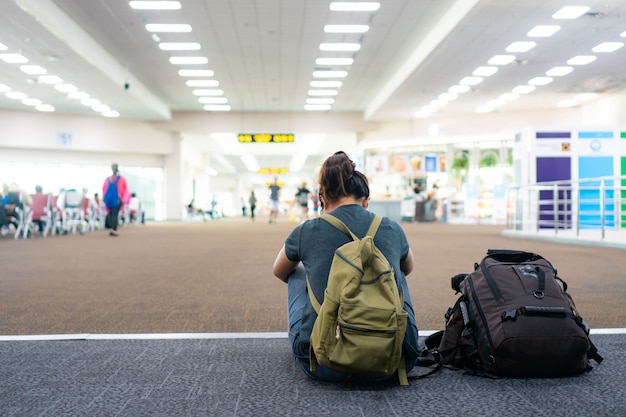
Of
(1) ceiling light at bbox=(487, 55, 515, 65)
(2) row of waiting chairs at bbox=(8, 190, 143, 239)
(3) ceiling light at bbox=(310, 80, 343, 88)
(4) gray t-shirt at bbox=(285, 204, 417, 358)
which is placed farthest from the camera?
(3) ceiling light at bbox=(310, 80, 343, 88)

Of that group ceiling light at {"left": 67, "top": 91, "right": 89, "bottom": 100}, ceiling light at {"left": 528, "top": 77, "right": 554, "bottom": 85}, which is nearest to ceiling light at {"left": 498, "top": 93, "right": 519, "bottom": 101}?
ceiling light at {"left": 528, "top": 77, "right": 554, "bottom": 85}

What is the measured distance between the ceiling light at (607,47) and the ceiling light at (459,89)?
5.68m

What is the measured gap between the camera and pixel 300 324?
2811 mm

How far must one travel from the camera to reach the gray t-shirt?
2.68 m

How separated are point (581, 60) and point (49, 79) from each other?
1646cm

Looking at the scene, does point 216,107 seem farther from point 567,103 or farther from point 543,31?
point 543,31

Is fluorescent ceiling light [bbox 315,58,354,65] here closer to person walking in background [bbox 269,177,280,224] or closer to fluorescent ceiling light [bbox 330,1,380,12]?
fluorescent ceiling light [bbox 330,1,380,12]

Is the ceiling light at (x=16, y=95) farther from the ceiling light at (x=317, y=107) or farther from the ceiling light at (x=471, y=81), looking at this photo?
the ceiling light at (x=471, y=81)

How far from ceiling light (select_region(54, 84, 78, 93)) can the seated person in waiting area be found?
2105cm

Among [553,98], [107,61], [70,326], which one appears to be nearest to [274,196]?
[107,61]

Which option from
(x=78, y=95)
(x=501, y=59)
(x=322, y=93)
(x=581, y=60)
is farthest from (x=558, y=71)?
(x=78, y=95)

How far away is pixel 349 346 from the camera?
244 cm

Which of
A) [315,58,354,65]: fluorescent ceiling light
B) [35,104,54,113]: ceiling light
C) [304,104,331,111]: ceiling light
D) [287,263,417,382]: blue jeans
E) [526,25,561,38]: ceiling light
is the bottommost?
[287,263,417,382]: blue jeans

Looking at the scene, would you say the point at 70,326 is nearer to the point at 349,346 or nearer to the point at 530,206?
the point at 349,346
